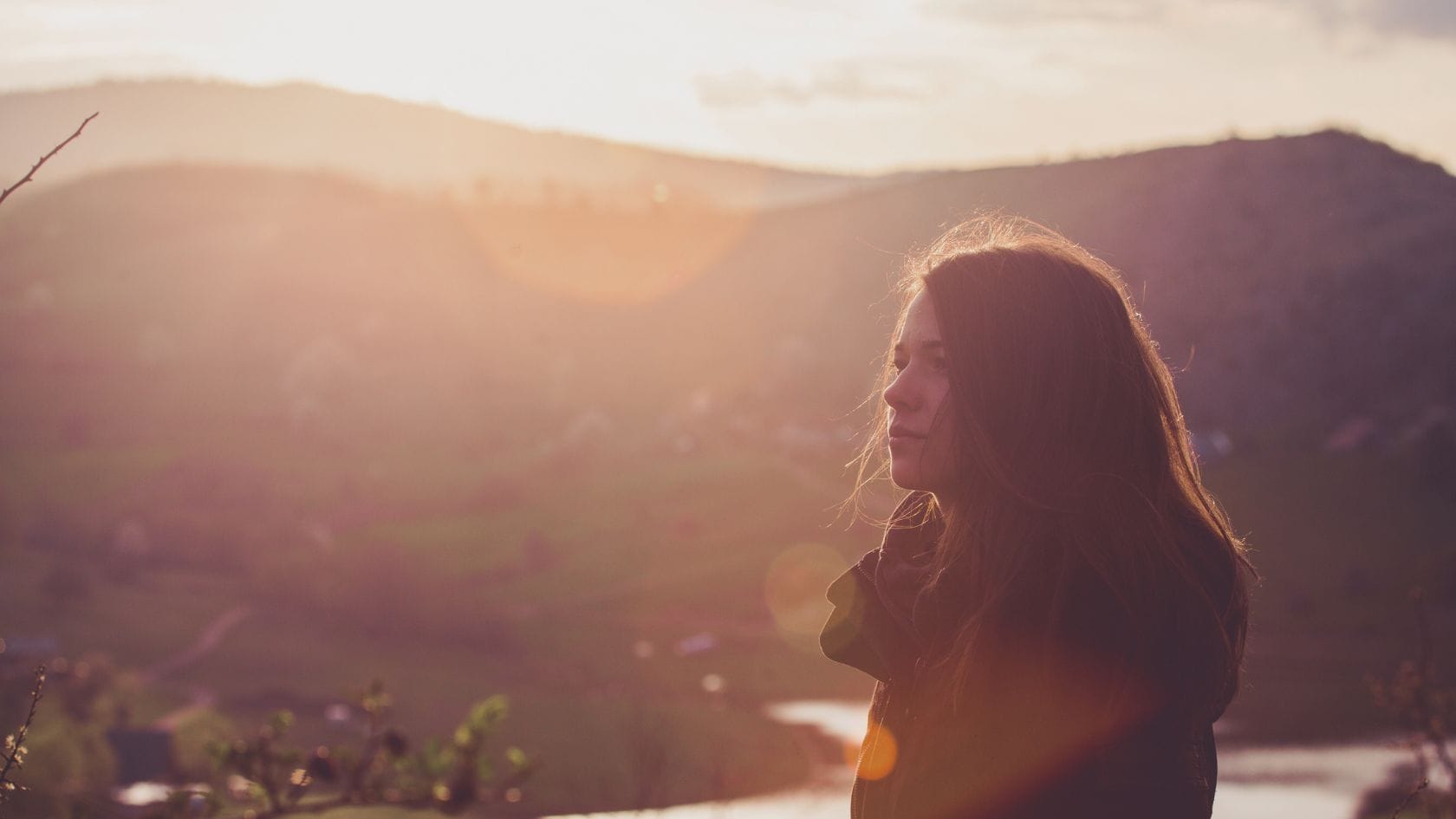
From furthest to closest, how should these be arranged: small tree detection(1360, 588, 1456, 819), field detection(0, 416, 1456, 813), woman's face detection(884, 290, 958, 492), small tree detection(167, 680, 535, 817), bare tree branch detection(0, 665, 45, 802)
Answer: field detection(0, 416, 1456, 813), small tree detection(1360, 588, 1456, 819), small tree detection(167, 680, 535, 817), woman's face detection(884, 290, 958, 492), bare tree branch detection(0, 665, 45, 802)

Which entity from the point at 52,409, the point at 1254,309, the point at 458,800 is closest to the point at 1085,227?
the point at 1254,309

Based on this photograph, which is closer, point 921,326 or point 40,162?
point 40,162

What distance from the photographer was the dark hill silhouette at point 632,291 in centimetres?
8219

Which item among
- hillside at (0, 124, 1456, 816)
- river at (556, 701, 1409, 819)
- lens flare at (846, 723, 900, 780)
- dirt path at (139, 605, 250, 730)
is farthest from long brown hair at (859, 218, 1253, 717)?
dirt path at (139, 605, 250, 730)

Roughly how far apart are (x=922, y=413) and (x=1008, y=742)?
0.71 meters

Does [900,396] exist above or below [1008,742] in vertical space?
above

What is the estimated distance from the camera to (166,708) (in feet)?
217

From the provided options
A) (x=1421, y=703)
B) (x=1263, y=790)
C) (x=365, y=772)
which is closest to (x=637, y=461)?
(x=1263, y=790)

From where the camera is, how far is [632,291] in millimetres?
138875

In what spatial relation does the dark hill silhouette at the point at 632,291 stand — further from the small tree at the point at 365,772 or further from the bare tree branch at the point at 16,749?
the bare tree branch at the point at 16,749

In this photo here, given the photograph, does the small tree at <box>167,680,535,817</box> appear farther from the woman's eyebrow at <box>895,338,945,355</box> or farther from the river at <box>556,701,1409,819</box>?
the river at <box>556,701,1409,819</box>

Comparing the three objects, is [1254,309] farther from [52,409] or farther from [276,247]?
[276,247]

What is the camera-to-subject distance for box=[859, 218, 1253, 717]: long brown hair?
2262 millimetres

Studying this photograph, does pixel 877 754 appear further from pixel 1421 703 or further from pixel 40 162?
pixel 1421 703
